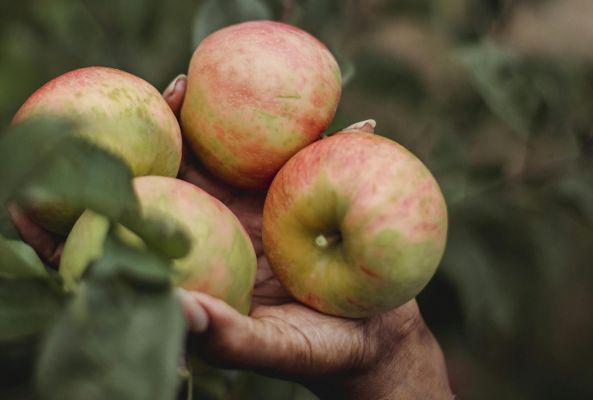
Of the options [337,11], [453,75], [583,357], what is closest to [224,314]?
[337,11]

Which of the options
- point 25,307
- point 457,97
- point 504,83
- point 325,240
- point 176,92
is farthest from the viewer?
point 457,97

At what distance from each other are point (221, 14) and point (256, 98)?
1.03 ft

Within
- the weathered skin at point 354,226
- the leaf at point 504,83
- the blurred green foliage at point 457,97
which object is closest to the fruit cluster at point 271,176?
the weathered skin at point 354,226

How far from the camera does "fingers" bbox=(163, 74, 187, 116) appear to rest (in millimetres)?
1021

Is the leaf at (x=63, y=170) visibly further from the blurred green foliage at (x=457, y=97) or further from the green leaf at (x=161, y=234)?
the blurred green foliage at (x=457, y=97)

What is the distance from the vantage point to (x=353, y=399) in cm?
110

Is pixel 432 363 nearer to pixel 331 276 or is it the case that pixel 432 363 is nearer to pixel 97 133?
pixel 331 276

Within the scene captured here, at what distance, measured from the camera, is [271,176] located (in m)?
1.03

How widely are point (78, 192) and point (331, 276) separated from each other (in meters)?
0.42

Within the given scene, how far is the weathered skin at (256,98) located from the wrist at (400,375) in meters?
0.33

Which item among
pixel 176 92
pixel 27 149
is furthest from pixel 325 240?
pixel 27 149

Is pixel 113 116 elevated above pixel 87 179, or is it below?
below

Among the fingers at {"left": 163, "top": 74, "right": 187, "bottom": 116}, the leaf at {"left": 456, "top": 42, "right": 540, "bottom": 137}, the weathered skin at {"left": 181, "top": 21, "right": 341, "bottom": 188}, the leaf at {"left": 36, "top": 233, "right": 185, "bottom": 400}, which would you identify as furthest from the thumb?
the leaf at {"left": 456, "top": 42, "right": 540, "bottom": 137}

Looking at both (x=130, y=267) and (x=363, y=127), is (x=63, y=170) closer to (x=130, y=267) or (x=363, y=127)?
(x=130, y=267)
